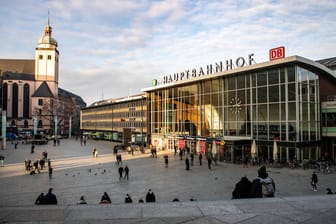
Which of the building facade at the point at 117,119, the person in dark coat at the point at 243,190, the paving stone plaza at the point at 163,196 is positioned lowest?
the paving stone plaza at the point at 163,196

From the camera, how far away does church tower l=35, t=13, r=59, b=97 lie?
124 m

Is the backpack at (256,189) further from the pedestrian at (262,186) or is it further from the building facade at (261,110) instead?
the building facade at (261,110)

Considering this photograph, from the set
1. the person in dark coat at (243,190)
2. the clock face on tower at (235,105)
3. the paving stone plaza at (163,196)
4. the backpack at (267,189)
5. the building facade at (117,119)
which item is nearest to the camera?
the paving stone plaza at (163,196)

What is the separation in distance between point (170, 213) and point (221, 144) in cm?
2817

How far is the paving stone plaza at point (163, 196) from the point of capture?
8.15 metres

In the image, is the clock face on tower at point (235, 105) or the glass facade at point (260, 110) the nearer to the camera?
the glass facade at point (260, 110)

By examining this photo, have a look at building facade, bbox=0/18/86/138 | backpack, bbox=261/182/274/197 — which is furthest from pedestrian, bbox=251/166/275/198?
building facade, bbox=0/18/86/138

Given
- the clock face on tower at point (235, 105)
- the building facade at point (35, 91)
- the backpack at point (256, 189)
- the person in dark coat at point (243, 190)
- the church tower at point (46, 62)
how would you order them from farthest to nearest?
1. the church tower at point (46, 62)
2. the building facade at point (35, 91)
3. the clock face on tower at point (235, 105)
4. the person in dark coat at point (243, 190)
5. the backpack at point (256, 189)

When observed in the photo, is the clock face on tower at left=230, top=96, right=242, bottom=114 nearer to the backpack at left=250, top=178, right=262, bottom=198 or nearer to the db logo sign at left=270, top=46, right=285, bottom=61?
the db logo sign at left=270, top=46, right=285, bottom=61

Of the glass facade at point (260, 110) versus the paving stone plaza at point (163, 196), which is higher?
the glass facade at point (260, 110)

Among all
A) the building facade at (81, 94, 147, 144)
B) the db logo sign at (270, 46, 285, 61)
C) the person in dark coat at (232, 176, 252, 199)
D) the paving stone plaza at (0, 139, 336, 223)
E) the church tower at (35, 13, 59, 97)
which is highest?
the church tower at (35, 13, 59, 97)

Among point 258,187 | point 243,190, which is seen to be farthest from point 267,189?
point 243,190

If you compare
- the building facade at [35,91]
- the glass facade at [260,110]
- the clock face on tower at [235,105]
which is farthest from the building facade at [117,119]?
the clock face on tower at [235,105]

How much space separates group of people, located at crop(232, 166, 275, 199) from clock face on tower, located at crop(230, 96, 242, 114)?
28588 millimetres
